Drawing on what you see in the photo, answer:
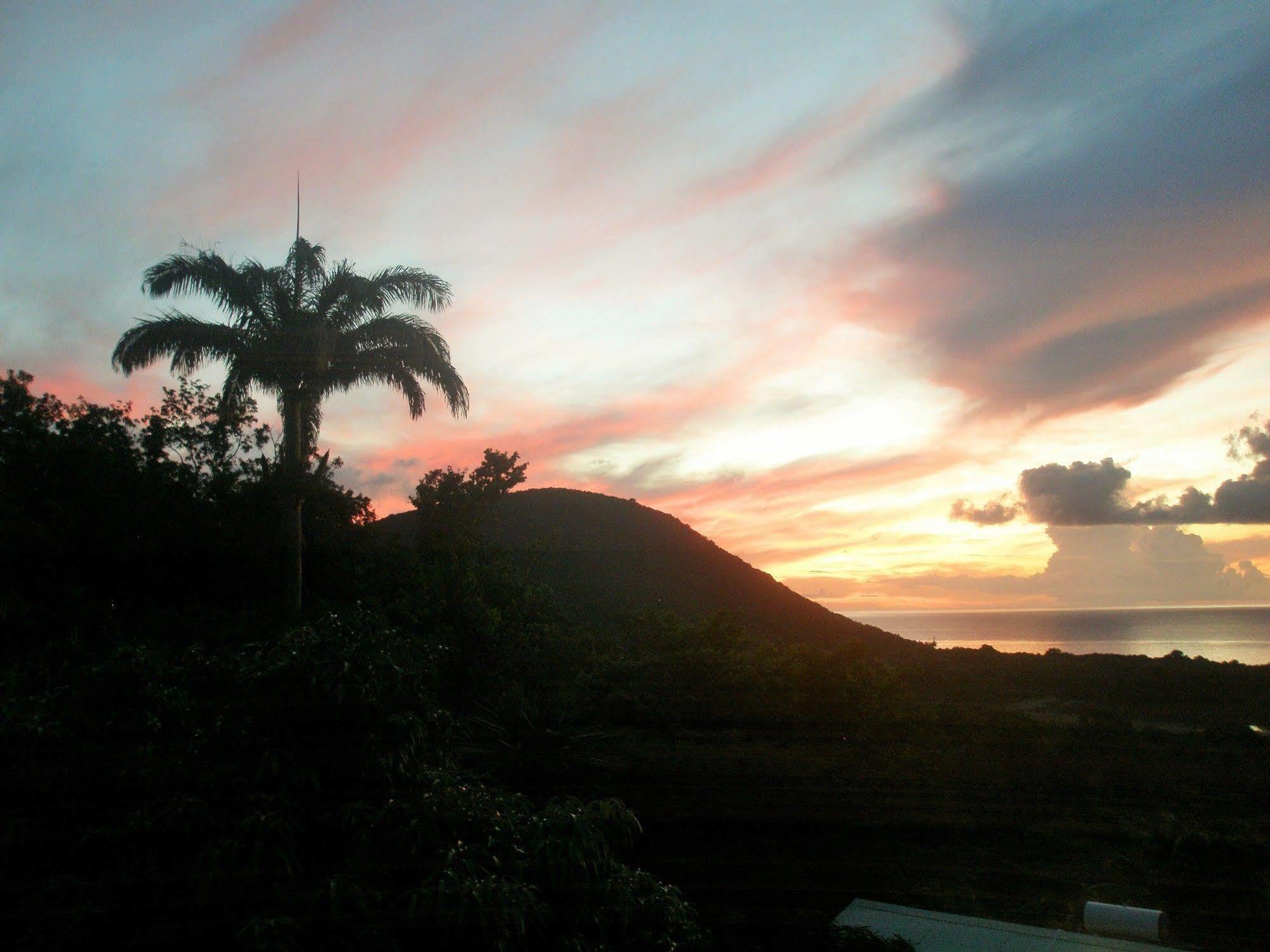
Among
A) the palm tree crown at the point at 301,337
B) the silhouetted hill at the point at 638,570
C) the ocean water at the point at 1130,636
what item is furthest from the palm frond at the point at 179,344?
the ocean water at the point at 1130,636

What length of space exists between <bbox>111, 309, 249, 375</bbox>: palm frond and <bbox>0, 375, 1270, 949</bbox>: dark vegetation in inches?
46.0

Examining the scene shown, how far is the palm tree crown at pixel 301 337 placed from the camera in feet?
37.3

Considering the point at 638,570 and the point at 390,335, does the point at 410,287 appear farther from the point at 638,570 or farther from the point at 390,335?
the point at 638,570

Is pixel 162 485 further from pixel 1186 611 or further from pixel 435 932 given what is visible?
pixel 1186 611

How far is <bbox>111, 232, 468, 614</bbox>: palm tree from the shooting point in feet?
37.1

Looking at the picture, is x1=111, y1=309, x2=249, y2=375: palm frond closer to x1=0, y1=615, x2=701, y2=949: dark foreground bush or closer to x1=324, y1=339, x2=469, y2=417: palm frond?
x1=324, y1=339, x2=469, y2=417: palm frond

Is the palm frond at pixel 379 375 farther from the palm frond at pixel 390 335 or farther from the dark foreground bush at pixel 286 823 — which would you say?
the dark foreground bush at pixel 286 823

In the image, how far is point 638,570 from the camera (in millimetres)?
19812

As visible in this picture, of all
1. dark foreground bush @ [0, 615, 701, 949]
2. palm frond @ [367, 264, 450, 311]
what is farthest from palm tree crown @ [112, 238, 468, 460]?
dark foreground bush @ [0, 615, 701, 949]

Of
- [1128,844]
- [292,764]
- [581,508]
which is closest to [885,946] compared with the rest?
[292,764]

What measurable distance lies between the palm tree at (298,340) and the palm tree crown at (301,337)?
0.01 m

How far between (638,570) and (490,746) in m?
11.9

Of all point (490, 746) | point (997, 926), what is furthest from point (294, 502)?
point (997, 926)

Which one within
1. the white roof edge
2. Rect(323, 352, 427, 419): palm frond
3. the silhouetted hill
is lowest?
the white roof edge
